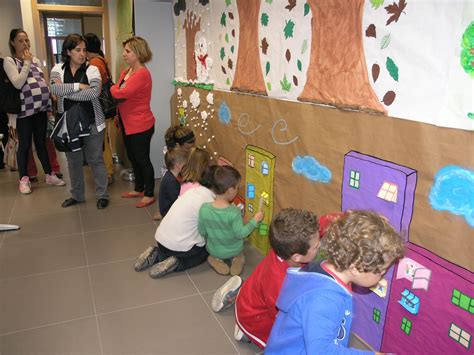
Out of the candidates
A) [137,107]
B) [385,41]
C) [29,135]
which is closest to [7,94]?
[29,135]

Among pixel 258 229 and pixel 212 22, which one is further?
pixel 212 22

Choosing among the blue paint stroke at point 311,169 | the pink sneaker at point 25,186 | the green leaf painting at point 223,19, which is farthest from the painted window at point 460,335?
the pink sneaker at point 25,186

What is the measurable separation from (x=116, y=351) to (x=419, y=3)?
2000 mm

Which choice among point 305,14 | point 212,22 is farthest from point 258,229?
point 212,22

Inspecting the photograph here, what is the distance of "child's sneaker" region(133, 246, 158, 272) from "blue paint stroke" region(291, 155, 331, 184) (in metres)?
1.13

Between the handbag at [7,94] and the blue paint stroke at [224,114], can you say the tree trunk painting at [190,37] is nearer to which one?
the blue paint stroke at [224,114]

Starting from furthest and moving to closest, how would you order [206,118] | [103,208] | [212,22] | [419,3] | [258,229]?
Answer: [103,208] < [206,118] < [212,22] < [258,229] < [419,3]

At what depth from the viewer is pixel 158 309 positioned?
91.8 inches

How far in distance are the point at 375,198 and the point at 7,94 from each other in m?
3.52

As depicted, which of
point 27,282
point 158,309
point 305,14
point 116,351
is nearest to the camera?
point 116,351

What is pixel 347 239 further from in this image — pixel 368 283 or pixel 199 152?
pixel 199 152

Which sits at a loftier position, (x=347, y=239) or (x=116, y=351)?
(x=347, y=239)

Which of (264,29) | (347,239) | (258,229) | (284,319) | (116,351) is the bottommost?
(116,351)

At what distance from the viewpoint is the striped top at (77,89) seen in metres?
3.40
